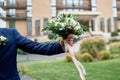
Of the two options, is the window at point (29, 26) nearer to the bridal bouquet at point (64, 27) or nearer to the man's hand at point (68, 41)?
the bridal bouquet at point (64, 27)

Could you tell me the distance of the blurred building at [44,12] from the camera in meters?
66.8

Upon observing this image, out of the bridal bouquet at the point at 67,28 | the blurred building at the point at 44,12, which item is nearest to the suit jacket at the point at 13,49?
the bridal bouquet at the point at 67,28

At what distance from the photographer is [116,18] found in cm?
6981

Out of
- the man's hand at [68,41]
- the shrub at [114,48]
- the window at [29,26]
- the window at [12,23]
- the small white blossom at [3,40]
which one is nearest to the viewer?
the small white blossom at [3,40]

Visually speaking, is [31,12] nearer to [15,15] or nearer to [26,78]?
[15,15]

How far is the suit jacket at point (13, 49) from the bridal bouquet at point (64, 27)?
0.17m

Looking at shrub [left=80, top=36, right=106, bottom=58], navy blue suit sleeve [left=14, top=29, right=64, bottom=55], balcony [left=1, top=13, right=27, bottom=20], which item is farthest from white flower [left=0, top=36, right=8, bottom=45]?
balcony [left=1, top=13, right=27, bottom=20]

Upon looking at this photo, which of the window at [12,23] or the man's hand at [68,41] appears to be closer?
the man's hand at [68,41]

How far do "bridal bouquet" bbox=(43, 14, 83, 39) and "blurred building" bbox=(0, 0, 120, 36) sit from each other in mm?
60626

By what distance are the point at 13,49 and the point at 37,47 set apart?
23 centimetres

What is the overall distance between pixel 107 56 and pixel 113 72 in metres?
7.40

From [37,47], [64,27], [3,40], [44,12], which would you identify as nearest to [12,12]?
[44,12]

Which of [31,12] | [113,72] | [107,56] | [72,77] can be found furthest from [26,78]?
[31,12]

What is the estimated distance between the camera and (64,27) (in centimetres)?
375
